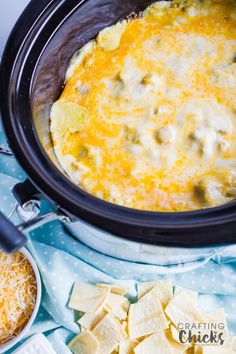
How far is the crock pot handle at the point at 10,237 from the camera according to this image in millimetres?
998

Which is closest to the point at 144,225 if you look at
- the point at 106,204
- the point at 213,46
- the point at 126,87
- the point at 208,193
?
the point at 106,204

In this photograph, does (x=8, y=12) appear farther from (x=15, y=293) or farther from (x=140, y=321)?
(x=140, y=321)

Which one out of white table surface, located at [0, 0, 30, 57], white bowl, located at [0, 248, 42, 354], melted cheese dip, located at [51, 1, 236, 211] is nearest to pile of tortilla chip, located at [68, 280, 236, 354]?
white bowl, located at [0, 248, 42, 354]

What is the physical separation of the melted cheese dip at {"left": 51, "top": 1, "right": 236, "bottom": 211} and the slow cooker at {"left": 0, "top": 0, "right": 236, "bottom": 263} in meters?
0.06

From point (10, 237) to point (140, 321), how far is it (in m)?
0.54

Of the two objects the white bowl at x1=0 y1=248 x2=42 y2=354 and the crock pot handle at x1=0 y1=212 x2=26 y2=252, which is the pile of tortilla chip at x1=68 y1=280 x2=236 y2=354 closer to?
the white bowl at x1=0 y1=248 x2=42 y2=354

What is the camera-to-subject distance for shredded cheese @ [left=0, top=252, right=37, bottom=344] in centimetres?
144

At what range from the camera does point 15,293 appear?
1456mm

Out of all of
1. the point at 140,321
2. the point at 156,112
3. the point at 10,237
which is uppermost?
the point at 10,237

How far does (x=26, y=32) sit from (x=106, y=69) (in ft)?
0.84

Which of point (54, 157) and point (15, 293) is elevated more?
point (54, 157)

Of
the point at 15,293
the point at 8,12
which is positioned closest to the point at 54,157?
the point at 15,293

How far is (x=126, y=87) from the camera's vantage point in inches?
56.2

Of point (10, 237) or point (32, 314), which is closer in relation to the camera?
point (10, 237)
